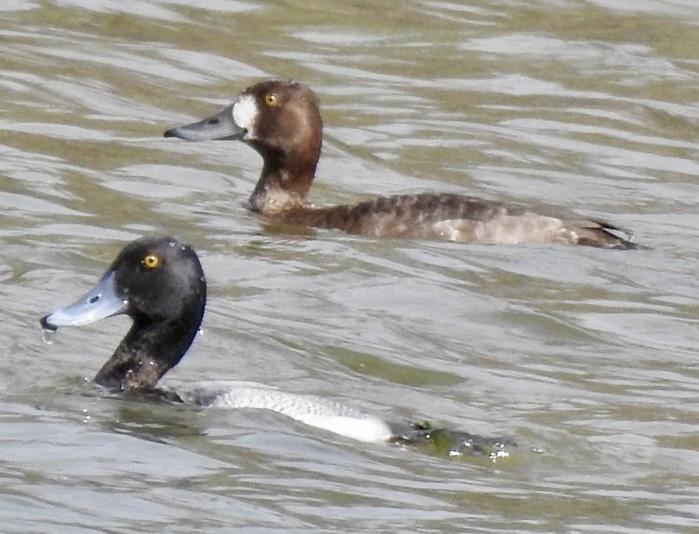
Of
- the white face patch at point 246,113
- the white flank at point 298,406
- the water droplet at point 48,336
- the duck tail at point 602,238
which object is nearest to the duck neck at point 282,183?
the white face patch at point 246,113

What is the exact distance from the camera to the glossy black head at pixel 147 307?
9.45m

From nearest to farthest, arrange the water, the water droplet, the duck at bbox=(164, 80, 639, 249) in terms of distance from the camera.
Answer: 1. the water
2. the water droplet
3. the duck at bbox=(164, 80, 639, 249)

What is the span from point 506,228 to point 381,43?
21.0ft

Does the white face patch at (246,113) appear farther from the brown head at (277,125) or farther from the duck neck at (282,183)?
the duck neck at (282,183)

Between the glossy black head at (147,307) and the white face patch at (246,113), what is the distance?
204 inches

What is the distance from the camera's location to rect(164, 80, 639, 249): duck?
43.2 feet

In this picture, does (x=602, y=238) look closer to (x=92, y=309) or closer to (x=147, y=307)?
(x=147, y=307)

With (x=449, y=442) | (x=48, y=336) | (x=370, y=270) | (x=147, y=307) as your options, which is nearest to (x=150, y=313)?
(x=147, y=307)

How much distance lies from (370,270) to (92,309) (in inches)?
120

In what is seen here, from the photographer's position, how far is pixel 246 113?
14664mm

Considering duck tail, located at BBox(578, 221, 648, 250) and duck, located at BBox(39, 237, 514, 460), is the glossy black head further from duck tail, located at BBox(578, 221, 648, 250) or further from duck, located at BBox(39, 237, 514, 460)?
duck tail, located at BBox(578, 221, 648, 250)

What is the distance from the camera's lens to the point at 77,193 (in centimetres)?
1376

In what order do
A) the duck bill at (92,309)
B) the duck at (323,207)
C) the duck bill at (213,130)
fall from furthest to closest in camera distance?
the duck bill at (213,130), the duck at (323,207), the duck bill at (92,309)

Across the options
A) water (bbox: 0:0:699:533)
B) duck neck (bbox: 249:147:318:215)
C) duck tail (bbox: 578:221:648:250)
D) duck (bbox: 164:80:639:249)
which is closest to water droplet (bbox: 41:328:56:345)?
water (bbox: 0:0:699:533)
